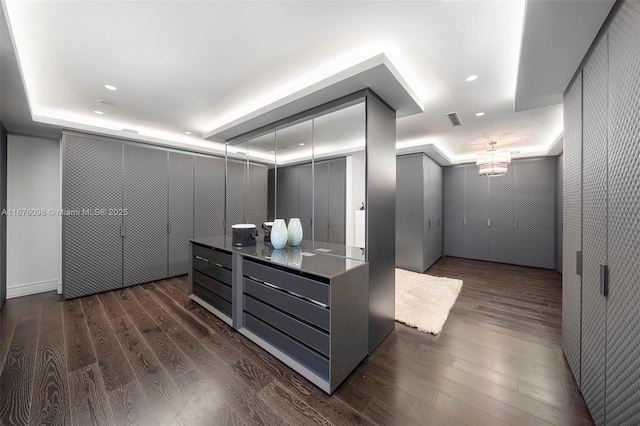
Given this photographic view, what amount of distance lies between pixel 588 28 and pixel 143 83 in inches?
145

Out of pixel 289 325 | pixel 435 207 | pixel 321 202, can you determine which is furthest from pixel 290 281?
pixel 435 207

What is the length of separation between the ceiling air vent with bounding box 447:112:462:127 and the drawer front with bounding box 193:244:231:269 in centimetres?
353

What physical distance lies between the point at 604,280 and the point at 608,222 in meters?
0.34

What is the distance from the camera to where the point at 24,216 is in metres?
3.68

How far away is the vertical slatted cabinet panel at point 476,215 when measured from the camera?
610cm

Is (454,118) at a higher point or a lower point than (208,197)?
higher

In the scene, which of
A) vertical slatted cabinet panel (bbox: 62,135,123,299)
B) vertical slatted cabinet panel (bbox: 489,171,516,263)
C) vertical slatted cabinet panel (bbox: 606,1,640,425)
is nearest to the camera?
vertical slatted cabinet panel (bbox: 606,1,640,425)

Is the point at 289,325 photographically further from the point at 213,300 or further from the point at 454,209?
the point at 454,209

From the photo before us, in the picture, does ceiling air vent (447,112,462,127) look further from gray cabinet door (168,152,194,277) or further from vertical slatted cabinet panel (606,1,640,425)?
gray cabinet door (168,152,194,277)

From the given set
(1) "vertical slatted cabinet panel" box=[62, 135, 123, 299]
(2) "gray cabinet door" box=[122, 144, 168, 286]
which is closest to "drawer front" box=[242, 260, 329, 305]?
(2) "gray cabinet door" box=[122, 144, 168, 286]

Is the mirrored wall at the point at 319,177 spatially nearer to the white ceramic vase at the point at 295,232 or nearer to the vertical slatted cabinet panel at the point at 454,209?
the white ceramic vase at the point at 295,232

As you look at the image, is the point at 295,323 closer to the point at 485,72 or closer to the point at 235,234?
the point at 235,234

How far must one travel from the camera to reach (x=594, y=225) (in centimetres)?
157

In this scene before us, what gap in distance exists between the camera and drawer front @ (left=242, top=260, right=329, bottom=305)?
5.96 ft
